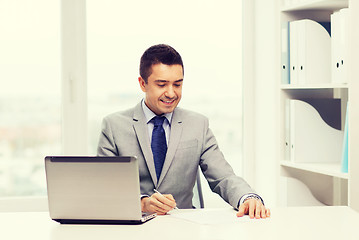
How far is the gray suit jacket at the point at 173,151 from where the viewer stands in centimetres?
224

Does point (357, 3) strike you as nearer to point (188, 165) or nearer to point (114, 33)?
point (188, 165)

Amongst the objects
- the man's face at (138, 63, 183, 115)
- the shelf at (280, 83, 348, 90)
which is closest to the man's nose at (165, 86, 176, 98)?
the man's face at (138, 63, 183, 115)

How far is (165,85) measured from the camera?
2.21m

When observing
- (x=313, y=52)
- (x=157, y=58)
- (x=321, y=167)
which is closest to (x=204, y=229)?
(x=157, y=58)

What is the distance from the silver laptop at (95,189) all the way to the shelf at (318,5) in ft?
4.75

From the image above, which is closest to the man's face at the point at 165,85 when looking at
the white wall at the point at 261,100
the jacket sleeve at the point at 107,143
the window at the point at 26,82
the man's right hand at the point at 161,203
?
the jacket sleeve at the point at 107,143

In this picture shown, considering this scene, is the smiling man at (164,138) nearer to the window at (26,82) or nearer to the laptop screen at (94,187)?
the laptop screen at (94,187)

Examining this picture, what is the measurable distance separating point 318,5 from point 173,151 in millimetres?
1058

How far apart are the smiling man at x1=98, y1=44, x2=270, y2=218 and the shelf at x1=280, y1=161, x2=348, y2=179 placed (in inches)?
20.5

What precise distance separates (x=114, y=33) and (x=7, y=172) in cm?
109

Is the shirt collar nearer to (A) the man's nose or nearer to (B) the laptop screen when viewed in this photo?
(A) the man's nose

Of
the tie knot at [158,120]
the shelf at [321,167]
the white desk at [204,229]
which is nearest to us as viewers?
the white desk at [204,229]

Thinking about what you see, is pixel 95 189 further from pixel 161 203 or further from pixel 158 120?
pixel 158 120

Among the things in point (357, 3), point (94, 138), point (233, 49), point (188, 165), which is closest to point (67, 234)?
point (188, 165)
